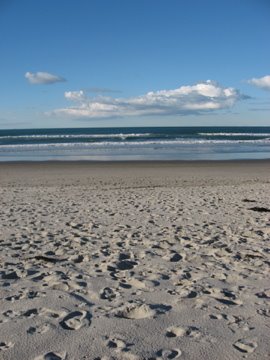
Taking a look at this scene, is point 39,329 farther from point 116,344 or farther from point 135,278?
point 135,278

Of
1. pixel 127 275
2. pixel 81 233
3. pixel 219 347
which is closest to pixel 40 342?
pixel 219 347

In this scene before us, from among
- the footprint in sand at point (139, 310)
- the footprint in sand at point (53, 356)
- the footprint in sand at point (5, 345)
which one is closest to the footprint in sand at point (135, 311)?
the footprint in sand at point (139, 310)

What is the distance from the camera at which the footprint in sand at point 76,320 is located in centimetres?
355

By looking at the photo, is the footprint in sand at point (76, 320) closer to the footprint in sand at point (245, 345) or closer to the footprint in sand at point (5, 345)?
the footprint in sand at point (5, 345)

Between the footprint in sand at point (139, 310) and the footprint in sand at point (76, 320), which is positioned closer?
the footprint in sand at point (76, 320)

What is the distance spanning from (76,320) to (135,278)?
4.14 feet

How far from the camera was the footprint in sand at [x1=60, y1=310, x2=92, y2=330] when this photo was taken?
11.7ft

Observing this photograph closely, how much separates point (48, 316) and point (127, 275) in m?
1.37

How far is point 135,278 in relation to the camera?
15.8 ft

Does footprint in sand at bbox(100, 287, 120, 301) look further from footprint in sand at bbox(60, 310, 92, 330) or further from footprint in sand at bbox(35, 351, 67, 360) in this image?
footprint in sand at bbox(35, 351, 67, 360)

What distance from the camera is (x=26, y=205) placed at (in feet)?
33.7

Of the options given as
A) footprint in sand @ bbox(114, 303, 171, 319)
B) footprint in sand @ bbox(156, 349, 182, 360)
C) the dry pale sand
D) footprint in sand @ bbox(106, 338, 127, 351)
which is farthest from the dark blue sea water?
footprint in sand @ bbox(156, 349, 182, 360)

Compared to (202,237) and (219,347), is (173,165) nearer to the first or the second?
(202,237)

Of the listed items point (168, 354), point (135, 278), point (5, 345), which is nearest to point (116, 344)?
point (168, 354)
